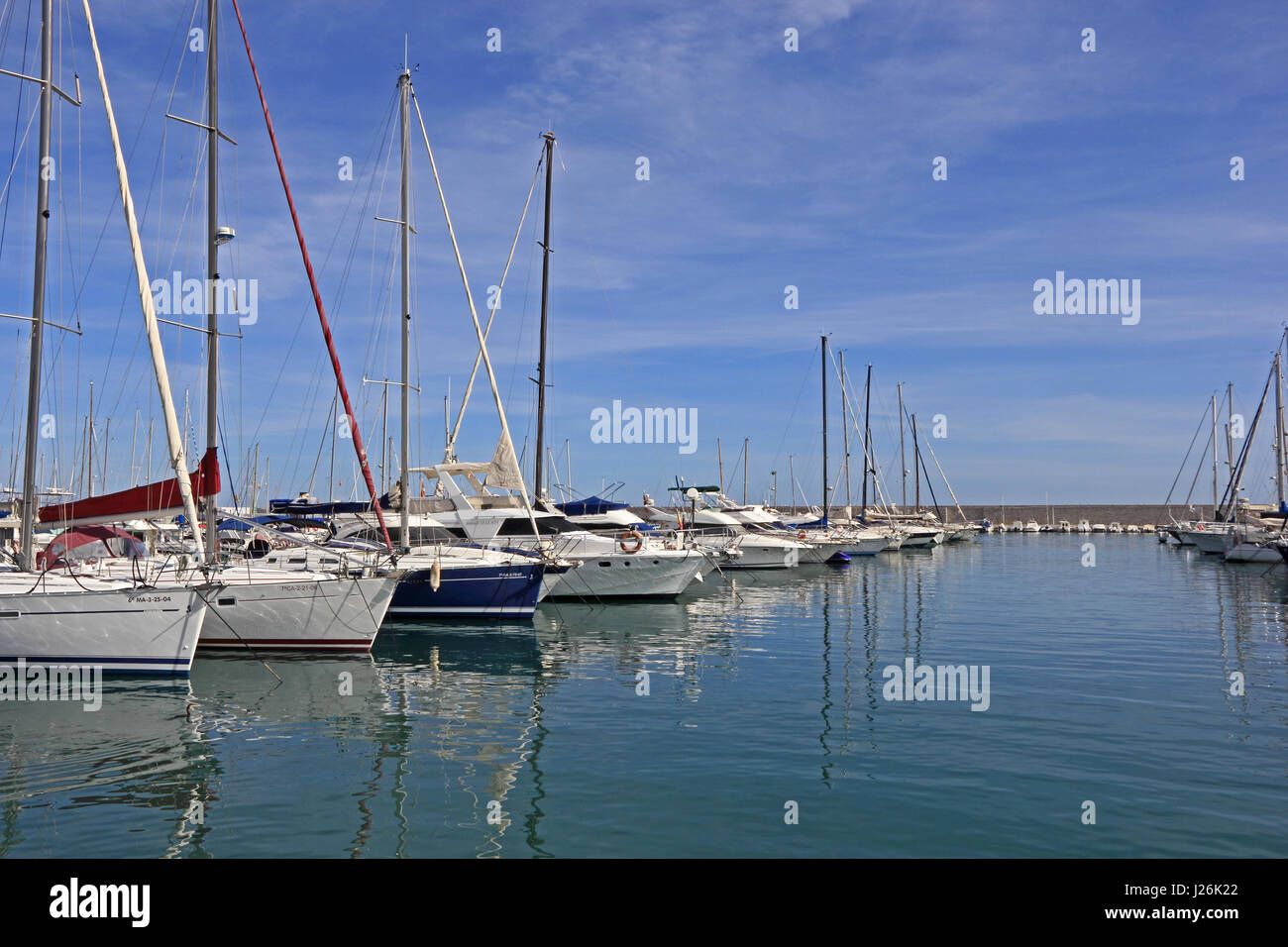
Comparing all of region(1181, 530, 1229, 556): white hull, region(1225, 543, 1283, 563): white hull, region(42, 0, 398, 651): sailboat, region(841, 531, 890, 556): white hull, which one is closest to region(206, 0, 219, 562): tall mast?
region(42, 0, 398, 651): sailboat

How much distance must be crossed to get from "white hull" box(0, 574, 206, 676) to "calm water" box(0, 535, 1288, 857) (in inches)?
23.1

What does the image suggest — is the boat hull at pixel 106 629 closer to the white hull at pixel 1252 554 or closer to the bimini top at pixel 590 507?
the bimini top at pixel 590 507

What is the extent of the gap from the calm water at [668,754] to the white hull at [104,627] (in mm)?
587

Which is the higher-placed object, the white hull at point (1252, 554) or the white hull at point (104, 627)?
the white hull at point (104, 627)

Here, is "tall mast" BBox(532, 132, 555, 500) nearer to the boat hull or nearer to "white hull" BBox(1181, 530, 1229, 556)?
the boat hull

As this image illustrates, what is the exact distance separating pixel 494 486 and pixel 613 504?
19.9 ft

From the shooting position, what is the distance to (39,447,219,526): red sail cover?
60.7 feet

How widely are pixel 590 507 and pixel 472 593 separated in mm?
11363

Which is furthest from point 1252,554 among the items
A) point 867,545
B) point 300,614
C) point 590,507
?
point 300,614

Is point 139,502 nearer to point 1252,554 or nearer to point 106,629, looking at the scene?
point 106,629

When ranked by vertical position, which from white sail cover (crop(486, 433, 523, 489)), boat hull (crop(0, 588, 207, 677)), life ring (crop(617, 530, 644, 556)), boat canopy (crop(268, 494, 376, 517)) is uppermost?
white sail cover (crop(486, 433, 523, 489))

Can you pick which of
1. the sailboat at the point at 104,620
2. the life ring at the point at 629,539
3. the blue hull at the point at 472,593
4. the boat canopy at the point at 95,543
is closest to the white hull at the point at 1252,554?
the life ring at the point at 629,539

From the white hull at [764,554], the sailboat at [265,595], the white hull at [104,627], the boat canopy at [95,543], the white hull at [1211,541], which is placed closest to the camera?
the white hull at [104,627]

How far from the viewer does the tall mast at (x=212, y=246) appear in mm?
20469
